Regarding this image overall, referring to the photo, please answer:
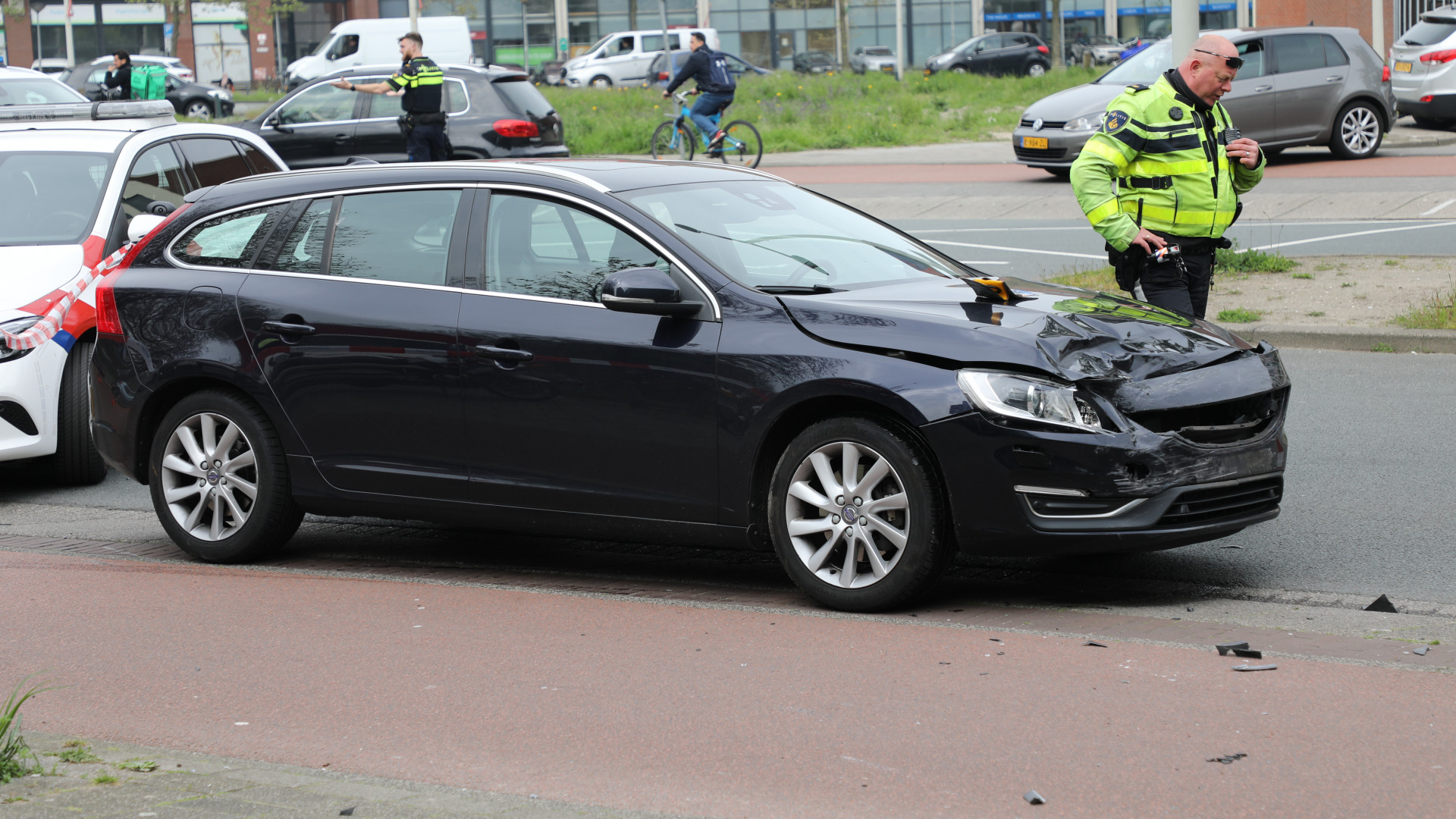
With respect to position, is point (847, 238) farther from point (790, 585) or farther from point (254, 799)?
point (254, 799)

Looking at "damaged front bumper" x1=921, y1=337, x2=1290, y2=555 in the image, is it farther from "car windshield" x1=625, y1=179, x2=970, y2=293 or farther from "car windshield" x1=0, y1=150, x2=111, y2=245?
"car windshield" x1=0, y1=150, x2=111, y2=245

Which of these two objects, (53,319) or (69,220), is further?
(69,220)

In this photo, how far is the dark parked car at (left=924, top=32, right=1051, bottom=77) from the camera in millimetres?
53906

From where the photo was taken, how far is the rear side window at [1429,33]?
24.6 m

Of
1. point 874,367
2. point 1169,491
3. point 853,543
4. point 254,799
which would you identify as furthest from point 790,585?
point 254,799

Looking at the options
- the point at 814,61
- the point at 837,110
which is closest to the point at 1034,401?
the point at 837,110

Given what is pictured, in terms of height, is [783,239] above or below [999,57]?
below

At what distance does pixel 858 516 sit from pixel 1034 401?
2.29 feet

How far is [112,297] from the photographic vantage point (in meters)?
7.07

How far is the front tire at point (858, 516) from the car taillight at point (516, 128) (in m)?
14.1

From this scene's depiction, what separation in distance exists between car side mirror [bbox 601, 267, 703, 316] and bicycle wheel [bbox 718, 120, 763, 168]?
17.3 metres

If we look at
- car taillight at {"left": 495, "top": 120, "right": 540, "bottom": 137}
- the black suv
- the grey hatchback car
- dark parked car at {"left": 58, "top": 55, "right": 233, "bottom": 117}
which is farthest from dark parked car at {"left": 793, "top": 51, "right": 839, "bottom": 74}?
car taillight at {"left": 495, "top": 120, "right": 540, "bottom": 137}

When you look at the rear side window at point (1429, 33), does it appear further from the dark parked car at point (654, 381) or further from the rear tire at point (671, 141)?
the dark parked car at point (654, 381)

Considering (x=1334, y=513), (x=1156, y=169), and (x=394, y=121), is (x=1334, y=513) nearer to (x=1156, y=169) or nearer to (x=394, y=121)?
(x=1156, y=169)
